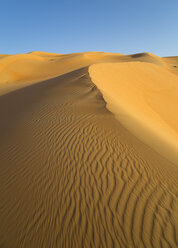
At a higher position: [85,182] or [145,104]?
[85,182]

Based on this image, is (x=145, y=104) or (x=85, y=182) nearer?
(x=85, y=182)

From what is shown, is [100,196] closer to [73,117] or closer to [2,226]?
[2,226]

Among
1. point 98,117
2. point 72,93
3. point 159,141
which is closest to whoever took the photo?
point 159,141

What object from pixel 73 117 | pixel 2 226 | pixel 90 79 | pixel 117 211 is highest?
pixel 90 79

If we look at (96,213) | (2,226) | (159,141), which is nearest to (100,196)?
(96,213)

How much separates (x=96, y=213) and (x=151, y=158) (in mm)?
1879

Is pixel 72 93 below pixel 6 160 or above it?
above

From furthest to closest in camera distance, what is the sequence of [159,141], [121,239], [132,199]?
[159,141] < [132,199] < [121,239]

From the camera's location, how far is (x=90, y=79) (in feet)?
32.0

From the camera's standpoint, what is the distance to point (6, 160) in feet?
13.2

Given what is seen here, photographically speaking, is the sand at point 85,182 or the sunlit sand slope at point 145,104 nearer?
the sand at point 85,182

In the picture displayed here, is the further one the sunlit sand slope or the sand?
the sunlit sand slope

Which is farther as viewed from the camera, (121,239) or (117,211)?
(117,211)

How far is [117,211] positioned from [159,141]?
287 cm
